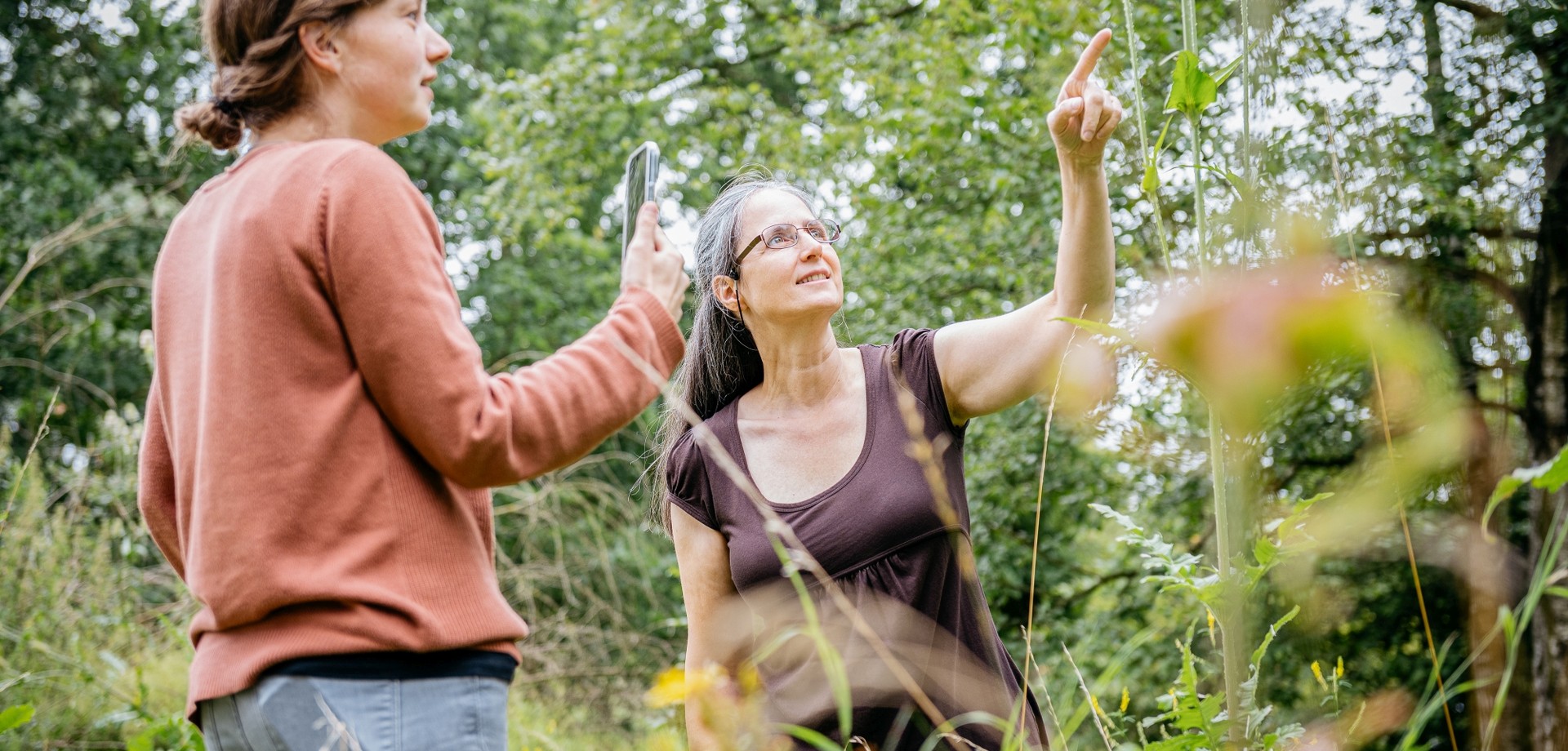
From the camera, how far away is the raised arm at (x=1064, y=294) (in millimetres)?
1597

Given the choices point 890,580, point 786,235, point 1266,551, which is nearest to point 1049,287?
point 786,235

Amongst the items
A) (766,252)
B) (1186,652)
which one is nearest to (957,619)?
(1186,652)

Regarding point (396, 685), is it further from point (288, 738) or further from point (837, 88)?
point (837, 88)

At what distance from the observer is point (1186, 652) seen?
1.37m

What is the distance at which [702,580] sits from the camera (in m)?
2.15

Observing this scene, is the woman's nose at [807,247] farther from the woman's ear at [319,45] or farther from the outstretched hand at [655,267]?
the woman's ear at [319,45]

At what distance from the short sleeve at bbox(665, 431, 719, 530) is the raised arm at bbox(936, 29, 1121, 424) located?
463mm

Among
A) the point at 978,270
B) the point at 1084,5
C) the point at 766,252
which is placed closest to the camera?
the point at 766,252

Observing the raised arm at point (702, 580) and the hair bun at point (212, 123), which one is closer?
the hair bun at point (212, 123)

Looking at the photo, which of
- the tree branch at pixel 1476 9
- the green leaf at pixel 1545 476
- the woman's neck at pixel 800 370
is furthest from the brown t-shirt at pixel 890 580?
the tree branch at pixel 1476 9

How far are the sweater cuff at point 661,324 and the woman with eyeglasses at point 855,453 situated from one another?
1.92 ft

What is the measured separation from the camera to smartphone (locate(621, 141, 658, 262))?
1450 millimetres

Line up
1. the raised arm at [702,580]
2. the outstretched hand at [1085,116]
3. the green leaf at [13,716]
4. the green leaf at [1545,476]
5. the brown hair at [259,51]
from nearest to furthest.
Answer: the green leaf at [1545,476]
the brown hair at [259,51]
the outstretched hand at [1085,116]
the green leaf at [13,716]
the raised arm at [702,580]

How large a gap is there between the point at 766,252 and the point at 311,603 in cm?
132
